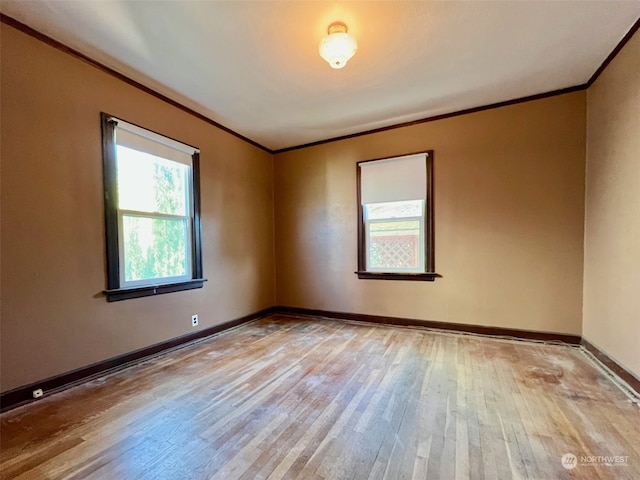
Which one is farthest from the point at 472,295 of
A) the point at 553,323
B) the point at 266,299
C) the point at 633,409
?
the point at 266,299

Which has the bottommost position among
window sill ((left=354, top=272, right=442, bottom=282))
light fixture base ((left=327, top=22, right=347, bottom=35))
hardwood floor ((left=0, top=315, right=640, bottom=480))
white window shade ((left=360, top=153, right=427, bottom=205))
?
hardwood floor ((left=0, top=315, right=640, bottom=480))

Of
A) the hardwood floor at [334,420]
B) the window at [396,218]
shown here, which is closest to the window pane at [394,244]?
the window at [396,218]

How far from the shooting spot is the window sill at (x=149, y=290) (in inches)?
104

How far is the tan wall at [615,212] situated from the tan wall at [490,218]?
20cm

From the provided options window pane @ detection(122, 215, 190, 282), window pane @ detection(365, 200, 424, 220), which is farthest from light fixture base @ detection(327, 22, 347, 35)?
window pane @ detection(122, 215, 190, 282)

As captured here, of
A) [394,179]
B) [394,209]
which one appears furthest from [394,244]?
[394,179]

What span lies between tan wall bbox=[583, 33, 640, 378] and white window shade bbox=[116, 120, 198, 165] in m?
4.08

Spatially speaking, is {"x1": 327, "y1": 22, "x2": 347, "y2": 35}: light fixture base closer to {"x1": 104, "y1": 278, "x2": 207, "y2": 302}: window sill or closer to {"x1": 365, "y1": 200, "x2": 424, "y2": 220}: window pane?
{"x1": 365, "y1": 200, "x2": 424, "y2": 220}: window pane

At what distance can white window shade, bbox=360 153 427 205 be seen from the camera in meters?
3.79

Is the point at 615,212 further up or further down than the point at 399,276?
further up

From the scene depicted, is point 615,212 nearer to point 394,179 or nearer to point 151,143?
point 394,179

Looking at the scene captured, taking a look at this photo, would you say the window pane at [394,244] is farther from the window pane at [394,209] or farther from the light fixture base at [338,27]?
the light fixture base at [338,27]

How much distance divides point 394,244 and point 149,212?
2.99m

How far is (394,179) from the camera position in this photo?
395 cm
